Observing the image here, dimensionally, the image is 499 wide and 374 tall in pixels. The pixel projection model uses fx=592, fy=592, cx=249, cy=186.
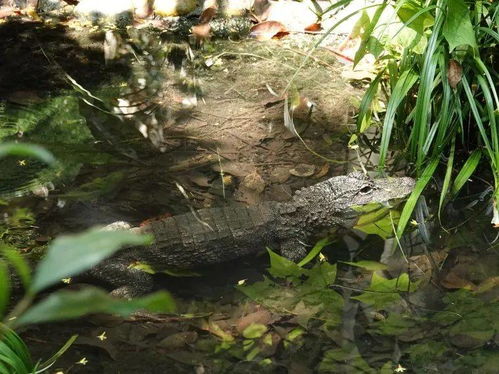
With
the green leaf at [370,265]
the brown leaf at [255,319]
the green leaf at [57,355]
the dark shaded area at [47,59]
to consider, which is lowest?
the green leaf at [57,355]

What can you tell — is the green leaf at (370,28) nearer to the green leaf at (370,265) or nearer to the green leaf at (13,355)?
the green leaf at (370,265)

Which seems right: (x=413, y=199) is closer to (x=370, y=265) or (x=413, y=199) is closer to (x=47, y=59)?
(x=370, y=265)

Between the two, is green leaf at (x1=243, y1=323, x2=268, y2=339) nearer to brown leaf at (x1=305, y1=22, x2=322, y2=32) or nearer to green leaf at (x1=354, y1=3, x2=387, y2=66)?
green leaf at (x1=354, y1=3, x2=387, y2=66)

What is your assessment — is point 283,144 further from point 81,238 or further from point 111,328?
point 81,238

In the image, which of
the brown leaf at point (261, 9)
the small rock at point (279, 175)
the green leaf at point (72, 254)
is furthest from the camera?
the brown leaf at point (261, 9)

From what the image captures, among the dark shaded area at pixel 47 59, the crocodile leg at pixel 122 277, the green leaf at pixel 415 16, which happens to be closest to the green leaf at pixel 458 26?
the green leaf at pixel 415 16

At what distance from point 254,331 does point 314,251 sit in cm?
87

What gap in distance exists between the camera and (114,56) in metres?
5.72

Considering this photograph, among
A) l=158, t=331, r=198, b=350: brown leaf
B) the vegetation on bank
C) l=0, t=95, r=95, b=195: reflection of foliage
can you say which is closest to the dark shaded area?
l=0, t=95, r=95, b=195: reflection of foliage

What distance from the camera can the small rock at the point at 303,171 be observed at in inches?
158

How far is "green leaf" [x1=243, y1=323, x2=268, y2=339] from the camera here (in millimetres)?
2779

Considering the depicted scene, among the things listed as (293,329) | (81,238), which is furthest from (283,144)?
(81,238)

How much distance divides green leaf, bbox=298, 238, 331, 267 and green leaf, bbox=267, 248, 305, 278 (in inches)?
3.1

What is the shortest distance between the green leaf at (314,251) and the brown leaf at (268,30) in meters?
2.97
